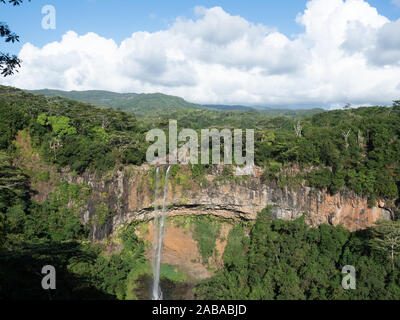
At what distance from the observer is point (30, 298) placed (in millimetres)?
10523

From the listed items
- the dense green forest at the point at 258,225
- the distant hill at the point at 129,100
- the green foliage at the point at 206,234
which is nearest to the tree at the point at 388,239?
the dense green forest at the point at 258,225

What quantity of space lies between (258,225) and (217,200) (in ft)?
13.3

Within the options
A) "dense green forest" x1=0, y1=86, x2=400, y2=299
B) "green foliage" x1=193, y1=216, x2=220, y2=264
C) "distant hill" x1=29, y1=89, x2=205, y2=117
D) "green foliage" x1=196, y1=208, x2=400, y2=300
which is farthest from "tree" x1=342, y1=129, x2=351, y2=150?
"distant hill" x1=29, y1=89, x2=205, y2=117

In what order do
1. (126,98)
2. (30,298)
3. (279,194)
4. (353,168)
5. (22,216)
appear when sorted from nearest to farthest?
(30,298) < (22,216) < (353,168) < (279,194) < (126,98)

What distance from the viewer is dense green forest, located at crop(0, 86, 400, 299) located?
16.1 metres

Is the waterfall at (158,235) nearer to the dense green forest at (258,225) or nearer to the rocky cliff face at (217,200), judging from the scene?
the rocky cliff face at (217,200)

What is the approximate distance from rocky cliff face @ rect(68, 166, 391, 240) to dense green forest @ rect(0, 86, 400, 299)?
0.70 m

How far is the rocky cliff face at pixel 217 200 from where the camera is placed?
1966 centimetres

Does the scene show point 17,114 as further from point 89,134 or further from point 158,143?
point 158,143

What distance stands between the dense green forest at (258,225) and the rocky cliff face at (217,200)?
27.5 inches

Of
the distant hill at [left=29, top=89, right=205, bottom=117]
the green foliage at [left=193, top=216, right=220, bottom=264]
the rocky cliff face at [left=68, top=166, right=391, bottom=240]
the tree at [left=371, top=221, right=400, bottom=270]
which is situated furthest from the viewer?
the distant hill at [left=29, top=89, right=205, bottom=117]

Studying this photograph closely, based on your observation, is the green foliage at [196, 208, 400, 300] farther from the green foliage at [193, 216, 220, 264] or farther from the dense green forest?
the green foliage at [193, 216, 220, 264]

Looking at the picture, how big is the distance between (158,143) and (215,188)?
6722 millimetres

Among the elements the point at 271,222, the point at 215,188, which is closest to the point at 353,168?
the point at 271,222
